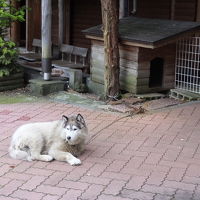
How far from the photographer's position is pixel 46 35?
10.7 m

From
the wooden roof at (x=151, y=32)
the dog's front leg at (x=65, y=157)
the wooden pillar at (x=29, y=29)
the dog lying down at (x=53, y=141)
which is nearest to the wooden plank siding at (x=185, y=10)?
the wooden roof at (x=151, y=32)

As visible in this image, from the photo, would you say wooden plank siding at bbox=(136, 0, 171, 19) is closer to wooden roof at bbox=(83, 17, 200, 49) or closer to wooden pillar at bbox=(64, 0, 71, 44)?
wooden roof at bbox=(83, 17, 200, 49)

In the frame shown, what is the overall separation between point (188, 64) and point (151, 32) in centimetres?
116

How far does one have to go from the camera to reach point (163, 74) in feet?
33.3

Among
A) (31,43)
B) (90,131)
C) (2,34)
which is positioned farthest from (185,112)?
(31,43)

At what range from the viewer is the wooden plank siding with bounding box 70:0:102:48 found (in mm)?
13969

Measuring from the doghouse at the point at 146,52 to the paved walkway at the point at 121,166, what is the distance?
1.41 meters

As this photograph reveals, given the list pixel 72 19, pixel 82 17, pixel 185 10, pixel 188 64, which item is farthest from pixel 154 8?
pixel 72 19

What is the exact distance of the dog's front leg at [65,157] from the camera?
610 cm

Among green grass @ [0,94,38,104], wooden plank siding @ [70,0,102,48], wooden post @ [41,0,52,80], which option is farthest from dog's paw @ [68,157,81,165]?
wooden plank siding @ [70,0,102,48]

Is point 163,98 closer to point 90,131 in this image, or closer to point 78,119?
point 90,131

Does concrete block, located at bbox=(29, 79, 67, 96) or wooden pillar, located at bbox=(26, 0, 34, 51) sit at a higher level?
wooden pillar, located at bbox=(26, 0, 34, 51)

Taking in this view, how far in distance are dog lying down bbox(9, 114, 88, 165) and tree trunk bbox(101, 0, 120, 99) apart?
3.45m

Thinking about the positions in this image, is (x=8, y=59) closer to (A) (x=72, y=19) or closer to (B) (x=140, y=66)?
(B) (x=140, y=66)
